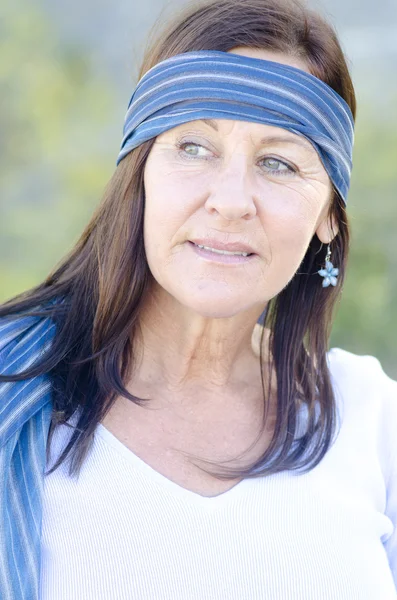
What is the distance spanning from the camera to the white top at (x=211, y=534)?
5.69 ft

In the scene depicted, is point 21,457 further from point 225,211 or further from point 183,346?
point 225,211

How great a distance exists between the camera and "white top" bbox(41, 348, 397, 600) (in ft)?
5.69

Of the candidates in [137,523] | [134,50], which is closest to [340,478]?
[137,523]

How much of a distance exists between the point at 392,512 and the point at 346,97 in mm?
1031

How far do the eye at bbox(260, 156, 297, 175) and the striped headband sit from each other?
8 cm

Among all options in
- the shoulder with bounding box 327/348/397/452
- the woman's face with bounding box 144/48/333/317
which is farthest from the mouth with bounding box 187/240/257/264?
the shoulder with bounding box 327/348/397/452

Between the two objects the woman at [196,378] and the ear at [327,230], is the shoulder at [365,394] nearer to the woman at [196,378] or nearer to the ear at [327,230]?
the woman at [196,378]

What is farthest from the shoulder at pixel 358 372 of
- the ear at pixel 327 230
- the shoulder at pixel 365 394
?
the ear at pixel 327 230

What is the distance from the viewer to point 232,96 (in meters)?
1.85

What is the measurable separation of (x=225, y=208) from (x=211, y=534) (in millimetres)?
693

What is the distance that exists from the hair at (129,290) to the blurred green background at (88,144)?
2581 mm

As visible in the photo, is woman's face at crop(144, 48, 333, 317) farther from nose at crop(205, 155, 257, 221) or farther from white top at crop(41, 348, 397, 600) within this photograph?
white top at crop(41, 348, 397, 600)

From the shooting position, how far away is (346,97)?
2094mm

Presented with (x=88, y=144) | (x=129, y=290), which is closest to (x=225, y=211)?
(x=129, y=290)
